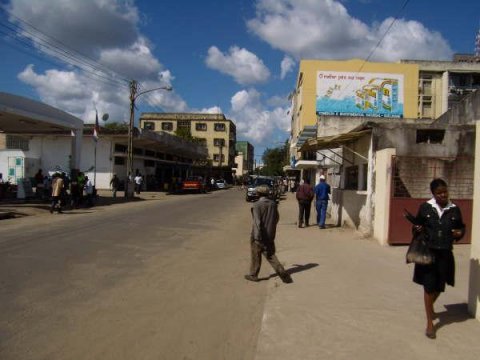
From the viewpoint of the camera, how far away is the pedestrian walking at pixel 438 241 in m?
5.20

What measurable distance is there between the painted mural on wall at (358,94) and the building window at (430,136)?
42.2m

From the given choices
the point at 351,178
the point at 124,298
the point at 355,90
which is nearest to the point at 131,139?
A: the point at 351,178

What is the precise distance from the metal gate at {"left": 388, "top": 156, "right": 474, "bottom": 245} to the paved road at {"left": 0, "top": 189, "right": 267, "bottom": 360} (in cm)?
384

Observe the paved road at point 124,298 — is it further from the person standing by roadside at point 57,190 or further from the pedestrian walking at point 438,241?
the person standing by roadside at point 57,190

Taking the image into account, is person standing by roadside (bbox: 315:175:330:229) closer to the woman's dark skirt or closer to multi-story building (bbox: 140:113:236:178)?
the woman's dark skirt

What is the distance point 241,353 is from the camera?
4.74 meters

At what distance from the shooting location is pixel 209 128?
98.5 metres

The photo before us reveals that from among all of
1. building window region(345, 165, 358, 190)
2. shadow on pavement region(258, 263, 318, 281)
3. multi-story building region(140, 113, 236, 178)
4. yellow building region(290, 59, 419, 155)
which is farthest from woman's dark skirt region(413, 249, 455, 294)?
multi-story building region(140, 113, 236, 178)

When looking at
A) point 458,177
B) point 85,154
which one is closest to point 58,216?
point 458,177

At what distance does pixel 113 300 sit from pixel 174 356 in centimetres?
216

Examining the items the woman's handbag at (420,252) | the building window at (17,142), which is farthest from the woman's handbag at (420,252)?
the building window at (17,142)

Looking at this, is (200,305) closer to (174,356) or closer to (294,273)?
(174,356)

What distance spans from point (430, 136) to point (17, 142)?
37.0m

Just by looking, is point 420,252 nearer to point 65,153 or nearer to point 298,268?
point 298,268
